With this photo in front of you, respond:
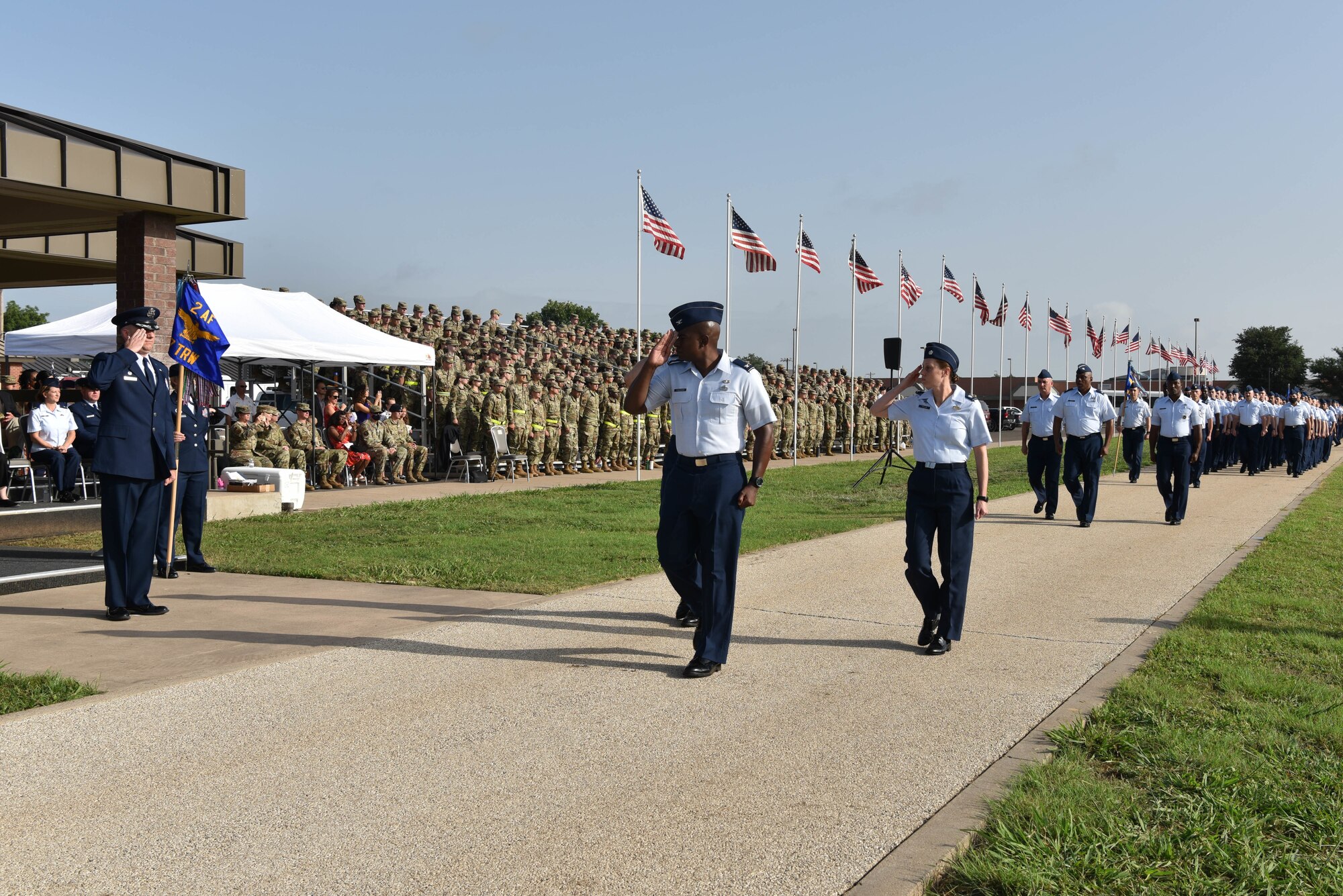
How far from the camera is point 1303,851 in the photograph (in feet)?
12.6

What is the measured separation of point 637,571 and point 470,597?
6.00 ft

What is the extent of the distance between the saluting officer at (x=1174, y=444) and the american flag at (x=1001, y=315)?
1019 inches

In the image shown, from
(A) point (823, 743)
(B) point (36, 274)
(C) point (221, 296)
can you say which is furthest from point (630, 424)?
(A) point (823, 743)

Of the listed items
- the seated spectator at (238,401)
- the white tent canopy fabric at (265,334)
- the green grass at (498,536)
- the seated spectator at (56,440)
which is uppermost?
the white tent canopy fabric at (265,334)

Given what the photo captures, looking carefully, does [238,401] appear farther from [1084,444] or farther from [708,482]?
[708,482]

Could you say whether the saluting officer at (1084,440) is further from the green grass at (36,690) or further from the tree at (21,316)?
the tree at (21,316)

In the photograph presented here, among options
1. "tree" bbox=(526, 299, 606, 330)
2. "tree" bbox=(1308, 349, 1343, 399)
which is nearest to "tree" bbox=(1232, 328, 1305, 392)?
"tree" bbox=(1308, 349, 1343, 399)

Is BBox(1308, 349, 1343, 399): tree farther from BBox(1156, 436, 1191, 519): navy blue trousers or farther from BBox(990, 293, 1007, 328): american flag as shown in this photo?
BBox(1156, 436, 1191, 519): navy blue trousers

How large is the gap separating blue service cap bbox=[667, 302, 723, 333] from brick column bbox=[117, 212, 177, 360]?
312 inches

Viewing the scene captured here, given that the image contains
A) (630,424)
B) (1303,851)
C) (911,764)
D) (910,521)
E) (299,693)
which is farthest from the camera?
(630,424)

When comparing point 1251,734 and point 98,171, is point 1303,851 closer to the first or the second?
point 1251,734

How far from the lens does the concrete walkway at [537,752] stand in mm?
3730

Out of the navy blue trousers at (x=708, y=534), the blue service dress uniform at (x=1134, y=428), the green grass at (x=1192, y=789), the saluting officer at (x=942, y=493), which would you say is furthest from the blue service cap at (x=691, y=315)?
the blue service dress uniform at (x=1134, y=428)

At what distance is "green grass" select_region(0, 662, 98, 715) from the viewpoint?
558 cm
